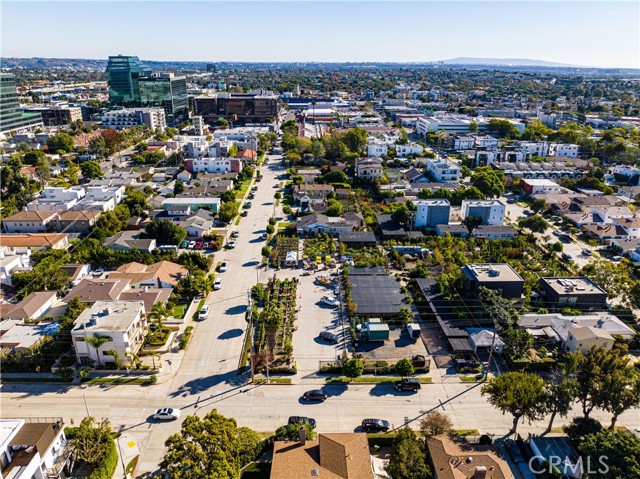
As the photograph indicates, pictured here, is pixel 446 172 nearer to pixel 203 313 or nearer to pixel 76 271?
pixel 203 313

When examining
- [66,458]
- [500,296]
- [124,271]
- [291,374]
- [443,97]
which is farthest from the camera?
[443,97]

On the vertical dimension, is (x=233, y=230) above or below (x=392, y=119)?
below

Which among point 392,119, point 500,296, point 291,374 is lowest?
point 291,374

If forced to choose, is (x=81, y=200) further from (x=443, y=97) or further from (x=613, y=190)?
(x=443, y=97)

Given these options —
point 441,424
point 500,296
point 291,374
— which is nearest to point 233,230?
point 291,374

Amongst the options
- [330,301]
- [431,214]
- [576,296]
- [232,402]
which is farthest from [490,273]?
[232,402]

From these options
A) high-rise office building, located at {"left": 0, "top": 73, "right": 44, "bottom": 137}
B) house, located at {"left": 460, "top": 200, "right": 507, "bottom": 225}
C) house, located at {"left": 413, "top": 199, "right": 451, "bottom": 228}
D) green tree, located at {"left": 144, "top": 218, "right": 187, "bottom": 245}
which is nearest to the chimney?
house, located at {"left": 413, "top": 199, "right": 451, "bottom": 228}
